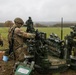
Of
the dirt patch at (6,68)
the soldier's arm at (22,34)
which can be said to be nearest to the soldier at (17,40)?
the soldier's arm at (22,34)

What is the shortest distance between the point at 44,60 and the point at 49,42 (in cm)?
140

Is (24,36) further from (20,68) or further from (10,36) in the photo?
(20,68)

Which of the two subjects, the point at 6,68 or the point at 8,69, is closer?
the point at 8,69

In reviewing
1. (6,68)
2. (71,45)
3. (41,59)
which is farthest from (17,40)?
(71,45)

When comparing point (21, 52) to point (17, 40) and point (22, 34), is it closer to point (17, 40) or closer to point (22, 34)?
point (17, 40)

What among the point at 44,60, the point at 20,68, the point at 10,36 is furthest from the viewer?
the point at 10,36

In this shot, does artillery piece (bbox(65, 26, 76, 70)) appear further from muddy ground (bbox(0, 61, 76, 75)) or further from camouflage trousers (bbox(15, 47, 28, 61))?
camouflage trousers (bbox(15, 47, 28, 61))

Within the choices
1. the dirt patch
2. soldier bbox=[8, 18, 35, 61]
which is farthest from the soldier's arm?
the dirt patch

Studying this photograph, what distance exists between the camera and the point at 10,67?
998cm

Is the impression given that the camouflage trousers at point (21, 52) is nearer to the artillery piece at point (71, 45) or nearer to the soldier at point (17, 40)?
the soldier at point (17, 40)

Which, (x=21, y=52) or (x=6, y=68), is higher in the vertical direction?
(x=21, y=52)

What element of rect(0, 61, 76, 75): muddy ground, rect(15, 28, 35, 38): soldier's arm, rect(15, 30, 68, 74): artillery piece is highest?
rect(15, 28, 35, 38): soldier's arm

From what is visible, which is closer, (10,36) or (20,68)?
(20,68)

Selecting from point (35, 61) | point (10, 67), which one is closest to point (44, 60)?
Result: point (35, 61)
